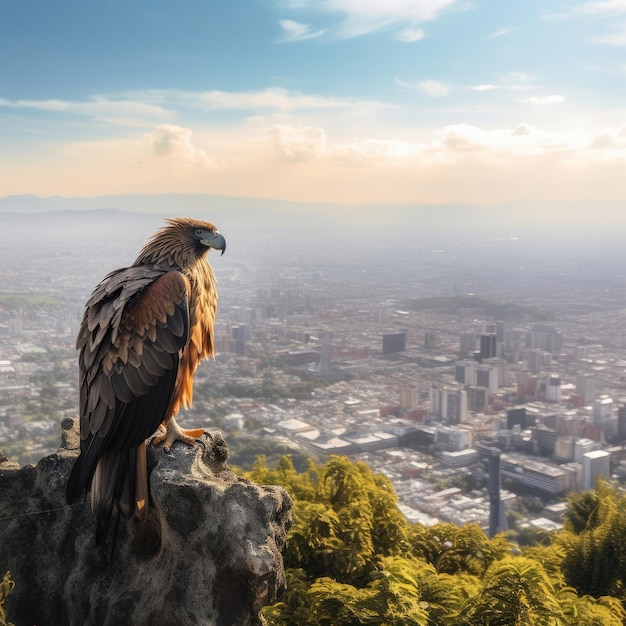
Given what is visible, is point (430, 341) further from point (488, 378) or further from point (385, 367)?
point (488, 378)

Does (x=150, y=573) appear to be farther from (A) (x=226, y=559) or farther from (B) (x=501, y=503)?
(B) (x=501, y=503)

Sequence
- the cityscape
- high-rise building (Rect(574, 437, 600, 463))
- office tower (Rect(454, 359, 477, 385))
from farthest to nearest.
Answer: office tower (Rect(454, 359, 477, 385)) < high-rise building (Rect(574, 437, 600, 463)) < the cityscape

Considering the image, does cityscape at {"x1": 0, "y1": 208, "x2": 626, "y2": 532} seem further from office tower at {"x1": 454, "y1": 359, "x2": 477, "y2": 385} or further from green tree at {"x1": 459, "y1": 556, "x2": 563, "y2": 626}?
green tree at {"x1": 459, "y1": 556, "x2": 563, "y2": 626}

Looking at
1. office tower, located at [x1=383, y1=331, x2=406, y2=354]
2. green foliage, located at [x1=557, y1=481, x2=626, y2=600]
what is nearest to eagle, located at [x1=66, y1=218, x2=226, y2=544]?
green foliage, located at [x1=557, y1=481, x2=626, y2=600]

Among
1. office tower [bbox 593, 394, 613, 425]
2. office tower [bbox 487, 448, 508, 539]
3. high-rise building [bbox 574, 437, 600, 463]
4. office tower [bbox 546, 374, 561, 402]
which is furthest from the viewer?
office tower [bbox 546, 374, 561, 402]

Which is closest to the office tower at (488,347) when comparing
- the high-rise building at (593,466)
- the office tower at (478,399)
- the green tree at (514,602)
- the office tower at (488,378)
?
the office tower at (488,378)

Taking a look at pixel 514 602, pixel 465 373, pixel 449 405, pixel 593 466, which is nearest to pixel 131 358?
pixel 514 602

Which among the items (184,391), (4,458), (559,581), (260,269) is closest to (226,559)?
(184,391)
